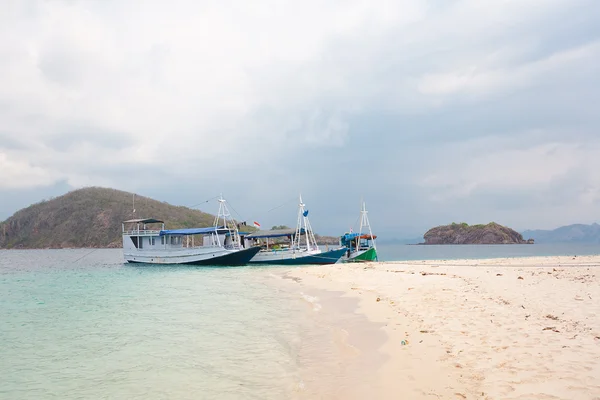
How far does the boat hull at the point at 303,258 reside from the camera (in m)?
48.5

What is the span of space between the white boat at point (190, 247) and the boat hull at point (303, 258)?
3.32 m

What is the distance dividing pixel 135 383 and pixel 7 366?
4458mm

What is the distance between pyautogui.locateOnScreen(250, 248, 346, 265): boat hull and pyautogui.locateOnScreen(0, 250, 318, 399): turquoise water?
28.0 meters

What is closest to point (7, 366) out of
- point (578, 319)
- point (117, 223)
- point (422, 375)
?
point (422, 375)

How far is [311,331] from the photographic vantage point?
12227 millimetres

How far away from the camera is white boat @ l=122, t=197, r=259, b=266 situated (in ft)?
159

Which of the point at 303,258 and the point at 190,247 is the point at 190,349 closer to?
the point at 303,258

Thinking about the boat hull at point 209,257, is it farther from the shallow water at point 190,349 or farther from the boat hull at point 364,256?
the shallow water at point 190,349

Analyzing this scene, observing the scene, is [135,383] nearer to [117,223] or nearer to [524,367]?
[524,367]

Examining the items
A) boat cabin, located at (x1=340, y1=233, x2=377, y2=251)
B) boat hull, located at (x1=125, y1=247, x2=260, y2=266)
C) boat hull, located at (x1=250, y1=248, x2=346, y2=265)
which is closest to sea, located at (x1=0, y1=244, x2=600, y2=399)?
boat hull, located at (x1=125, y1=247, x2=260, y2=266)

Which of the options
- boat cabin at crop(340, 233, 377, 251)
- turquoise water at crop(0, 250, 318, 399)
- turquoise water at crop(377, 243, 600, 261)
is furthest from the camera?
turquoise water at crop(377, 243, 600, 261)

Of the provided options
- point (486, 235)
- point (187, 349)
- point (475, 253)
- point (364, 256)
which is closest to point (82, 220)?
point (364, 256)

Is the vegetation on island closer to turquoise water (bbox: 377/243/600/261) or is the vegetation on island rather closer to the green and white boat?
turquoise water (bbox: 377/243/600/261)

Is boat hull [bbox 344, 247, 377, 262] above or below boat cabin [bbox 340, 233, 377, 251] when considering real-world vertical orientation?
below
